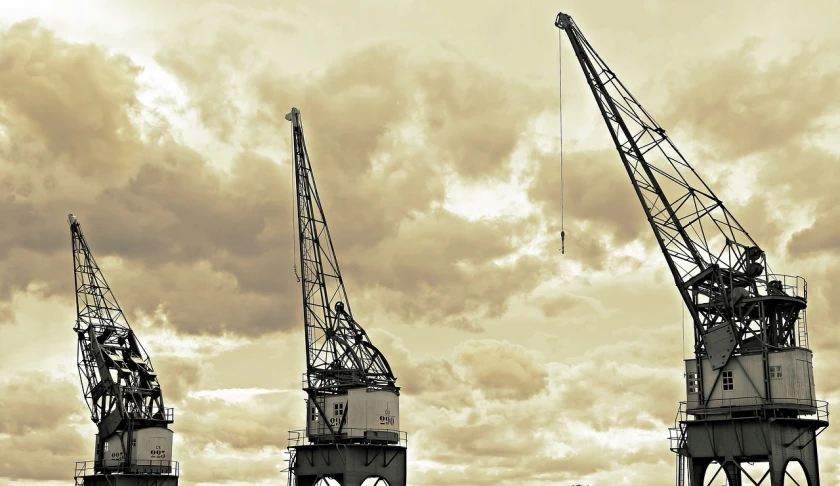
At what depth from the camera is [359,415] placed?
78125 millimetres

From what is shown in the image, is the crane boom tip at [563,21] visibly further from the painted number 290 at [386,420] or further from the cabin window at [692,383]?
the painted number 290 at [386,420]

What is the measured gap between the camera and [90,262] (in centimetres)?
10112

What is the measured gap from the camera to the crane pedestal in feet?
198

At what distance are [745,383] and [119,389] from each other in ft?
195

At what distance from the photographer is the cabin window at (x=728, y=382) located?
6319 centimetres

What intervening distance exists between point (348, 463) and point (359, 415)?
13.2 ft

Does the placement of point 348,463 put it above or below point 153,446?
below

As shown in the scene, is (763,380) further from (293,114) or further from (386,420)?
(293,114)

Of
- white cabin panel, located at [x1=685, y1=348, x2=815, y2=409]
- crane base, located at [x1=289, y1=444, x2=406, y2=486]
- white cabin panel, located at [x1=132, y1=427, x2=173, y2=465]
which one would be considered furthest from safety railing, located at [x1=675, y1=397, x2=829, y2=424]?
white cabin panel, located at [x1=132, y1=427, x2=173, y2=465]

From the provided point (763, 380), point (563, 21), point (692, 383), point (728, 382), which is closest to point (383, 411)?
point (692, 383)

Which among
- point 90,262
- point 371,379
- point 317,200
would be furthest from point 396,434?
point 90,262

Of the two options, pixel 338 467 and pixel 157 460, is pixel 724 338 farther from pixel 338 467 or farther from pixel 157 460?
pixel 157 460

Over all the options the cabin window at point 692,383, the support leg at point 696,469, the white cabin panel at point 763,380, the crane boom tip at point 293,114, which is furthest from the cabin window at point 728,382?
the crane boom tip at point 293,114

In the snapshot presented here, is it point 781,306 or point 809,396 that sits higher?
point 781,306
